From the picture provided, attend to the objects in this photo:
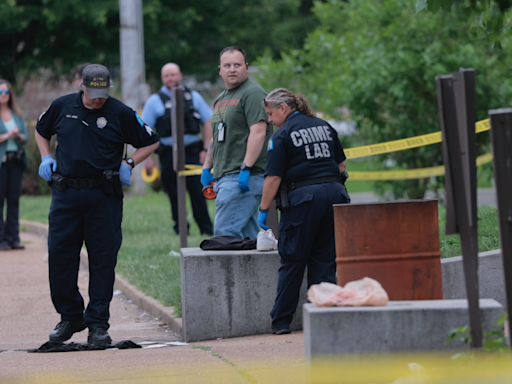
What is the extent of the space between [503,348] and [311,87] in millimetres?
12597

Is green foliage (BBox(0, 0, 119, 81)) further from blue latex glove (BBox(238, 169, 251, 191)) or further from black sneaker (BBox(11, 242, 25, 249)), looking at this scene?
blue latex glove (BBox(238, 169, 251, 191))

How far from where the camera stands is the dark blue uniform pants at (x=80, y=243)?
561 cm

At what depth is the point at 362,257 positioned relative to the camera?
15.1 ft

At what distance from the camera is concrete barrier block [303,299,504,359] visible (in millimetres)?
3701

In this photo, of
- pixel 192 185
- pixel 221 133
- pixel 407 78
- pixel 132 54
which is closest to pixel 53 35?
pixel 132 54

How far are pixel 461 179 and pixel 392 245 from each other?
41.0 inches

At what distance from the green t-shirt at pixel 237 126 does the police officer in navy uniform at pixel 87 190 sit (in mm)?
799

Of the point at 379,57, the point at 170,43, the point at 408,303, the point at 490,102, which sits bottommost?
the point at 408,303

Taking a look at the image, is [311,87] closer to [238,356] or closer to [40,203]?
[40,203]

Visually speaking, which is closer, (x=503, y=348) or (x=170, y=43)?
(x=503, y=348)

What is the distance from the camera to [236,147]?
6.30 meters

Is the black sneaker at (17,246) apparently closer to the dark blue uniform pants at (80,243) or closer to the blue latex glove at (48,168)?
the dark blue uniform pants at (80,243)

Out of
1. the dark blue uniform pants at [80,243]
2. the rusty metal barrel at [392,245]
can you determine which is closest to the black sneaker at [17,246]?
the dark blue uniform pants at [80,243]

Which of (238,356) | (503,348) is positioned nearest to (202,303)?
(238,356)
